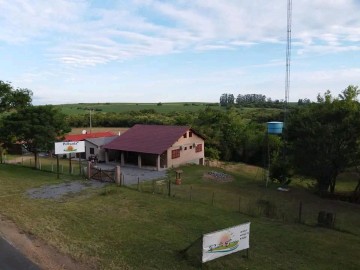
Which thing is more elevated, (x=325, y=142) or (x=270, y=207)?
(x=325, y=142)

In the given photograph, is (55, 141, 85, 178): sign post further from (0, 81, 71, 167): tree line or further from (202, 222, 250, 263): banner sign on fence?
(202, 222, 250, 263): banner sign on fence

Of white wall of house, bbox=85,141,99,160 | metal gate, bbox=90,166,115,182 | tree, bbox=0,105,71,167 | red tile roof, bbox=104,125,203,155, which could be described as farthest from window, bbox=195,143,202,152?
metal gate, bbox=90,166,115,182

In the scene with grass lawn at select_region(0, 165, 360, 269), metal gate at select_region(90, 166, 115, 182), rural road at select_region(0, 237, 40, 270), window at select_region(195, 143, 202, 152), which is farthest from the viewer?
window at select_region(195, 143, 202, 152)

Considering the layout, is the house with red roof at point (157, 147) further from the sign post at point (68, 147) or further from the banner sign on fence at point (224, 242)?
the banner sign on fence at point (224, 242)

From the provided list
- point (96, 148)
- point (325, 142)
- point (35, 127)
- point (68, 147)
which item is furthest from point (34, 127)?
point (325, 142)

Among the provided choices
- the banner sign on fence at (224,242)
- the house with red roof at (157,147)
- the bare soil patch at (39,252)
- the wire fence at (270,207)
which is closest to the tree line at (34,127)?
the house with red roof at (157,147)

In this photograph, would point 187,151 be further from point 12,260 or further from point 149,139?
point 12,260
